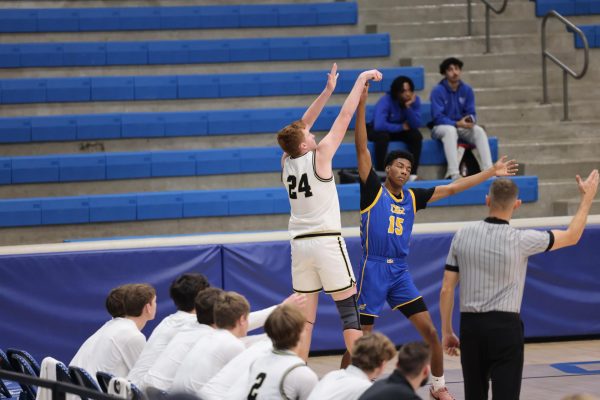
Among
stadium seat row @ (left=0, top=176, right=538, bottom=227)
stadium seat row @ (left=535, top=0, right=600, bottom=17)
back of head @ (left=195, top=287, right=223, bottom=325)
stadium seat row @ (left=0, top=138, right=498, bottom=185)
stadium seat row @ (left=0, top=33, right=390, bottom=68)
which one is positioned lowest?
back of head @ (left=195, top=287, right=223, bottom=325)

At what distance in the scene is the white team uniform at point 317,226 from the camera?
24.7 ft

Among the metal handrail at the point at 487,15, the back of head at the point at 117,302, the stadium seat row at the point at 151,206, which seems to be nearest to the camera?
the back of head at the point at 117,302

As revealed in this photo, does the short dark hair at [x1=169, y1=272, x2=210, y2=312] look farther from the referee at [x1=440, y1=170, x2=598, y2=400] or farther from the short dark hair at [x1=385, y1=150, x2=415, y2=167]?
the short dark hair at [x1=385, y1=150, x2=415, y2=167]

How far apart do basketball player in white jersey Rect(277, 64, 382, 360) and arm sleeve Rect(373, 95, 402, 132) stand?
5609 mm

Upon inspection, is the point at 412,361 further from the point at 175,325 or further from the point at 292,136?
the point at 292,136

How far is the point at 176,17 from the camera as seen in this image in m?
15.4

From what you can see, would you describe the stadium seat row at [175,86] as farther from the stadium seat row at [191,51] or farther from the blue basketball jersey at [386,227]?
the blue basketball jersey at [386,227]

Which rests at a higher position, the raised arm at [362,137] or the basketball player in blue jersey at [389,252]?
the raised arm at [362,137]

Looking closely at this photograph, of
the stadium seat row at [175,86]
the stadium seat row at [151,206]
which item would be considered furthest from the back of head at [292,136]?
the stadium seat row at [175,86]

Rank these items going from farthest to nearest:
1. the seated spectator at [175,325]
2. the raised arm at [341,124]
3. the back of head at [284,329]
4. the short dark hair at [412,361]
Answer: the raised arm at [341,124] → the seated spectator at [175,325] → the back of head at [284,329] → the short dark hair at [412,361]

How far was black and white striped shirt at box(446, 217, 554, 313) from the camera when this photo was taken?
19.2 feet

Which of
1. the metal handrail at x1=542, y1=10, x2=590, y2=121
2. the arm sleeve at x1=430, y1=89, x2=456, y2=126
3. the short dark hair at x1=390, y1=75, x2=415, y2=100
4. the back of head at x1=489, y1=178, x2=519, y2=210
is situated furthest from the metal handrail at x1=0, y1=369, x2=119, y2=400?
the metal handrail at x1=542, y1=10, x2=590, y2=121

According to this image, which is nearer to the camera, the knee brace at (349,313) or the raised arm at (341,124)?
the raised arm at (341,124)

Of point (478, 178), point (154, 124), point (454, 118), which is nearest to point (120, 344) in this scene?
point (478, 178)
